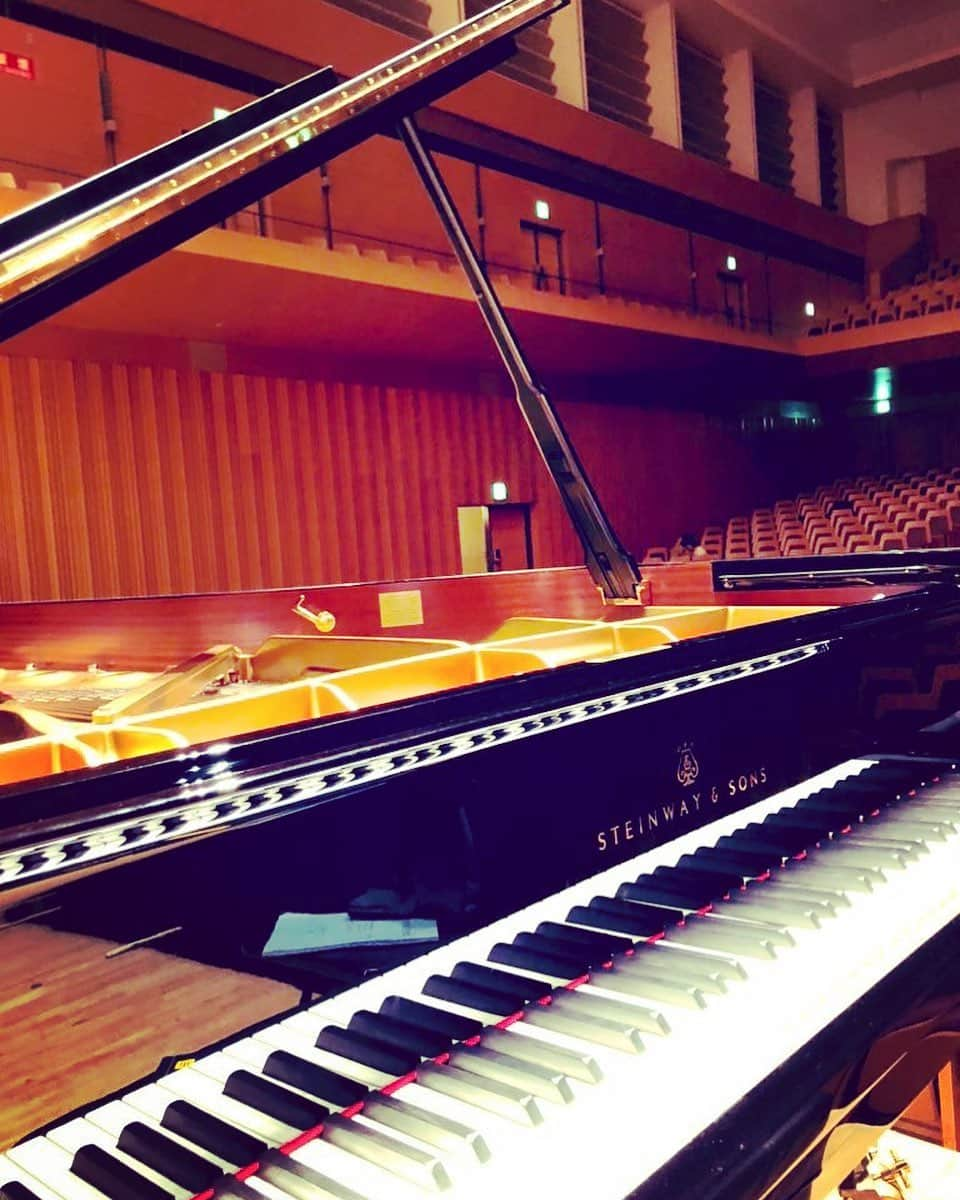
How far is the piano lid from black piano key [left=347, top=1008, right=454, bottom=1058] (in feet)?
2.54

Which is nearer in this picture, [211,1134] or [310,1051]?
[211,1134]

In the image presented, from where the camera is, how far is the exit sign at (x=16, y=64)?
5738 millimetres

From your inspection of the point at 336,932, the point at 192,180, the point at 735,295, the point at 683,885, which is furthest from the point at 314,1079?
the point at 735,295

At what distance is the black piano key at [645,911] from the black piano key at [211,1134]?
0.43 metres

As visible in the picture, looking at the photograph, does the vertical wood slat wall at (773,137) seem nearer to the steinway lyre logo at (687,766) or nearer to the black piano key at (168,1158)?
the steinway lyre logo at (687,766)

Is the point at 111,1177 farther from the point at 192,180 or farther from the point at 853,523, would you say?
the point at 853,523

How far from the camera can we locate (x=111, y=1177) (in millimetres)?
652

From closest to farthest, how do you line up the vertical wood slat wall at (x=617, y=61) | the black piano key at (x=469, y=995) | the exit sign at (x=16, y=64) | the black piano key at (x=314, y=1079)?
the black piano key at (x=314, y=1079) → the black piano key at (x=469, y=995) → the exit sign at (x=16, y=64) → the vertical wood slat wall at (x=617, y=61)

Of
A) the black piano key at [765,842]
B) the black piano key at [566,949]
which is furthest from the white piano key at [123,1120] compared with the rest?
the black piano key at [765,842]

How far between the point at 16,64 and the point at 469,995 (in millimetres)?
6718

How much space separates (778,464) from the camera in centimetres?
1261

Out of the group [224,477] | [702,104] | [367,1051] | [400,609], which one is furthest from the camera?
[702,104]

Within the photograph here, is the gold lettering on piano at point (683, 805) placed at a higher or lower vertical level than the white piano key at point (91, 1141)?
higher

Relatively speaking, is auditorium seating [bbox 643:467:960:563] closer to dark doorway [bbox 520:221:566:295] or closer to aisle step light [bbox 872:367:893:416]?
aisle step light [bbox 872:367:893:416]
